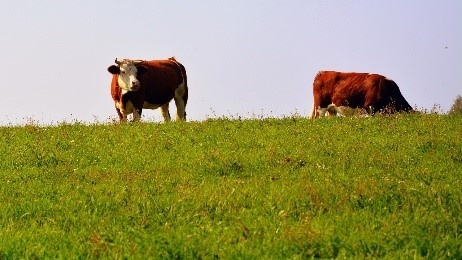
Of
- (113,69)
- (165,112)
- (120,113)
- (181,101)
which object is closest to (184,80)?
(181,101)

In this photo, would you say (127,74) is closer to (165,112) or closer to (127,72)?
(127,72)

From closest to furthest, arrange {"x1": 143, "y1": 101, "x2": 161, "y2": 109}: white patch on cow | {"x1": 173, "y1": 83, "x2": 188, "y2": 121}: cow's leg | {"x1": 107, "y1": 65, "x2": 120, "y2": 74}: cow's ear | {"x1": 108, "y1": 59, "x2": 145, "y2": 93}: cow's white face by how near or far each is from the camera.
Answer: {"x1": 108, "y1": 59, "x2": 145, "y2": 93}: cow's white face → {"x1": 107, "y1": 65, "x2": 120, "y2": 74}: cow's ear → {"x1": 143, "y1": 101, "x2": 161, "y2": 109}: white patch on cow → {"x1": 173, "y1": 83, "x2": 188, "y2": 121}: cow's leg

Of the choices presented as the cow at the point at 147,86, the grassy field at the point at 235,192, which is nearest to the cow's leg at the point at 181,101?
the cow at the point at 147,86

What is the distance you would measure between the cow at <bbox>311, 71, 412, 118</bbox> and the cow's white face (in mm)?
7067

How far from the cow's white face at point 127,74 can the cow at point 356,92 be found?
7067 mm

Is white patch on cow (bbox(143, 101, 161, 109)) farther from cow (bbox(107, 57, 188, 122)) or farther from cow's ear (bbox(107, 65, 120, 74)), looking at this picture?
cow's ear (bbox(107, 65, 120, 74))

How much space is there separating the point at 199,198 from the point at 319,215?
5.15ft

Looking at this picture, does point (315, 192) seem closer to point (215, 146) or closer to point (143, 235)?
point (143, 235)

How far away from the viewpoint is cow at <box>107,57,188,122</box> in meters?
24.5

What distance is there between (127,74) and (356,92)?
8249mm

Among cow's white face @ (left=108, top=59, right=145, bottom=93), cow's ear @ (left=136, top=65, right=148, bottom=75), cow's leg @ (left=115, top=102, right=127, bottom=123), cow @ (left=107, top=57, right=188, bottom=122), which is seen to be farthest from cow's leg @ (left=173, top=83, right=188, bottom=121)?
cow's leg @ (left=115, top=102, right=127, bottom=123)

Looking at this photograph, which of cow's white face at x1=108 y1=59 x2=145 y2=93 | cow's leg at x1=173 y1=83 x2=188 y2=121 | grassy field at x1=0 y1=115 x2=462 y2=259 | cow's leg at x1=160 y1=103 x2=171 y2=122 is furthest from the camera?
cow's leg at x1=173 y1=83 x2=188 y2=121

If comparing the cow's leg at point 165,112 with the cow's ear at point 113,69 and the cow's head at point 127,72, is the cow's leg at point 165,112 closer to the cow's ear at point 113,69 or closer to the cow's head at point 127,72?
the cow's head at point 127,72

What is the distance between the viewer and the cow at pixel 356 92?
2689cm
